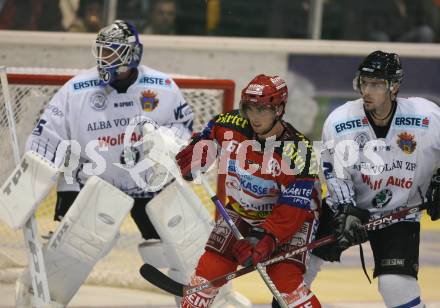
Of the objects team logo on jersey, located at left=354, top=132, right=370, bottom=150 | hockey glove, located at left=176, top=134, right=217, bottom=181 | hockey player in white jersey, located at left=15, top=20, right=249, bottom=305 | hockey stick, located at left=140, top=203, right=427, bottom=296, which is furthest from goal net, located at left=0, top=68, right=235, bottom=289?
team logo on jersey, located at left=354, top=132, right=370, bottom=150

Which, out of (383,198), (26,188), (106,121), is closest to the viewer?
(383,198)

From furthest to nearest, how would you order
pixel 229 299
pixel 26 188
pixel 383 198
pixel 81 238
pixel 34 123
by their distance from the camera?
pixel 34 123
pixel 229 299
pixel 81 238
pixel 26 188
pixel 383 198

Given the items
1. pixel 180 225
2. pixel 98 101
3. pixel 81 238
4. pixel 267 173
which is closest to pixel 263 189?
pixel 267 173

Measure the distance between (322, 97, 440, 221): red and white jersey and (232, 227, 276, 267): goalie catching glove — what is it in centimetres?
35

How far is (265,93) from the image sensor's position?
4266 mm

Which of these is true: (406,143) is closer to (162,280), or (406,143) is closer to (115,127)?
(162,280)

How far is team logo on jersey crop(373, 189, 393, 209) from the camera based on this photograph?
15.0 ft

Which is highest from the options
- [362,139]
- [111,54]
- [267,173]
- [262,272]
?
[111,54]

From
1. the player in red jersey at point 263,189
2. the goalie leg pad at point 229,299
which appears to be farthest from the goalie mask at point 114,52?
the goalie leg pad at point 229,299

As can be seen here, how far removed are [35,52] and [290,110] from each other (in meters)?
1.75

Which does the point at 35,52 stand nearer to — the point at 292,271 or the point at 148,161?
the point at 148,161

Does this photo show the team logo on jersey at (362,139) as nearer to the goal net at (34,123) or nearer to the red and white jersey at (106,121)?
the red and white jersey at (106,121)

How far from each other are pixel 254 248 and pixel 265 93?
1.82ft

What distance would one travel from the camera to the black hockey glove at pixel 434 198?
174 inches
